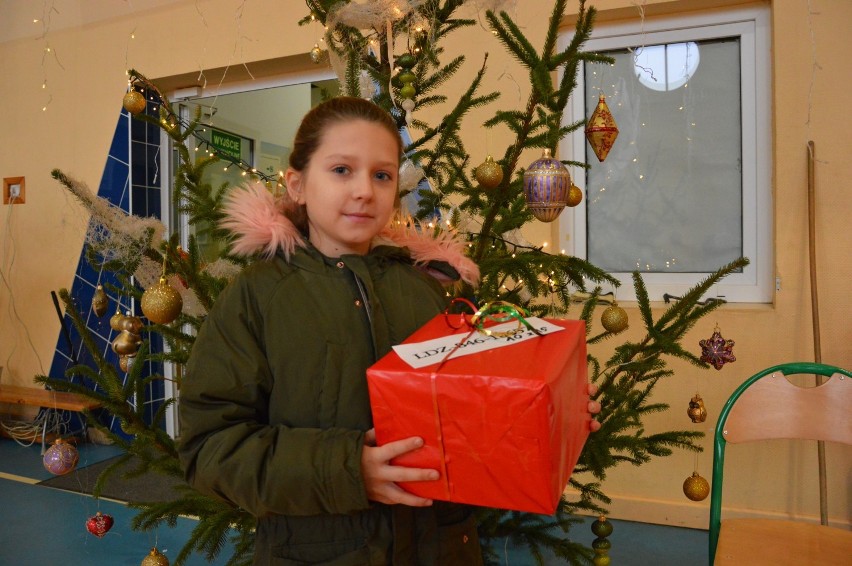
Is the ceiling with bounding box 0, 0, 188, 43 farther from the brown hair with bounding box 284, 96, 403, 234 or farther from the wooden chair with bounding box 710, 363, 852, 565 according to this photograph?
the wooden chair with bounding box 710, 363, 852, 565

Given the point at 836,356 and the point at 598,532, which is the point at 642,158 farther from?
the point at 598,532

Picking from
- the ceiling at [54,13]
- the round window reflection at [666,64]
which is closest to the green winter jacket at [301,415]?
the round window reflection at [666,64]

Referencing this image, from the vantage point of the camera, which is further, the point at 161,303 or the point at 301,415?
the point at 161,303

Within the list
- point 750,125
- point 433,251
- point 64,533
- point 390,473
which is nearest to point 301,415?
point 390,473

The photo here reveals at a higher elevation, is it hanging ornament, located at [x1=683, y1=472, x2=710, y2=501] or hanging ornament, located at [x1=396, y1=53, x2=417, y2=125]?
hanging ornament, located at [x1=396, y1=53, x2=417, y2=125]

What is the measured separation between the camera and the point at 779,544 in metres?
1.26

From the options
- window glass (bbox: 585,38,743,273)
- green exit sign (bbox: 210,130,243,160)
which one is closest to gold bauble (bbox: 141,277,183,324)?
window glass (bbox: 585,38,743,273)

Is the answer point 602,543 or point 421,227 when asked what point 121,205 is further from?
point 602,543

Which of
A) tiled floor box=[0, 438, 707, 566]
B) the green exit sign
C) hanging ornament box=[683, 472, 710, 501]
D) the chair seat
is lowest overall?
tiled floor box=[0, 438, 707, 566]

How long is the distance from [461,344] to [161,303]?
75 cm

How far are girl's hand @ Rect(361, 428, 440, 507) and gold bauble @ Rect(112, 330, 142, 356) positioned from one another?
0.88 metres

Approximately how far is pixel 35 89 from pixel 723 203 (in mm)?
3868

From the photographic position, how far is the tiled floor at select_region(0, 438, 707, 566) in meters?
2.20

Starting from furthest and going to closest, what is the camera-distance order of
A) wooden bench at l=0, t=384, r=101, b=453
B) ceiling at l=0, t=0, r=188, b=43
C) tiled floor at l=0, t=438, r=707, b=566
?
ceiling at l=0, t=0, r=188, b=43 < wooden bench at l=0, t=384, r=101, b=453 < tiled floor at l=0, t=438, r=707, b=566
